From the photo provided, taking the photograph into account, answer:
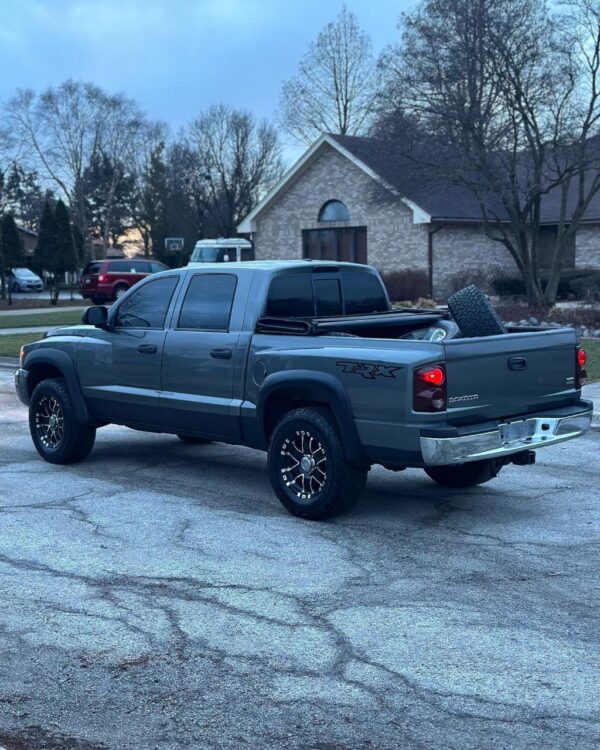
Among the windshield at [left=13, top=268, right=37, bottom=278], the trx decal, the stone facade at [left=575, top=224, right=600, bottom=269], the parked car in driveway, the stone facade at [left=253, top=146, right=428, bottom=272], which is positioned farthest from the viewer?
the windshield at [left=13, top=268, right=37, bottom=278]

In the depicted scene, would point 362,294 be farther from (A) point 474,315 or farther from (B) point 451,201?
(B) point 451,201

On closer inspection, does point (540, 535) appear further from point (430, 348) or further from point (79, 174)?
point (79, 174)

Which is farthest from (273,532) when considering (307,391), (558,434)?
(558,434)

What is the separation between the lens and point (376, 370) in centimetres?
700

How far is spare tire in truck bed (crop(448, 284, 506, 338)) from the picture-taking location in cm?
796

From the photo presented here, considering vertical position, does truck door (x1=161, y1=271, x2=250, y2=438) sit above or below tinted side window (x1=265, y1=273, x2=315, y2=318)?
below

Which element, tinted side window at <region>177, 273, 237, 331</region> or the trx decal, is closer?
the trx decal

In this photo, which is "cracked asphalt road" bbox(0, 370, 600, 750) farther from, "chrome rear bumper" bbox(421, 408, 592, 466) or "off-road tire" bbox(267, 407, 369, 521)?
"chrome rear bumper" bbox(421, 408, 592, 466)

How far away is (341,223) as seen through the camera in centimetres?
4147

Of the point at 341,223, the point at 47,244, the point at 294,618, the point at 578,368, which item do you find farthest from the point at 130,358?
the point at 47,244

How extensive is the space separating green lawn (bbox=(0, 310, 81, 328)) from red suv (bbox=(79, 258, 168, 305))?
6125mm

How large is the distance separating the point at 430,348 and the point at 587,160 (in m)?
18.8

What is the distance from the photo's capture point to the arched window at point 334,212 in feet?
136

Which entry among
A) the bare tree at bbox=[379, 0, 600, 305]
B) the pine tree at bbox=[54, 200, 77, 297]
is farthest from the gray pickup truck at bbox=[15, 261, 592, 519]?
the pine tree at bbox=[54, 200, 77, 297]
